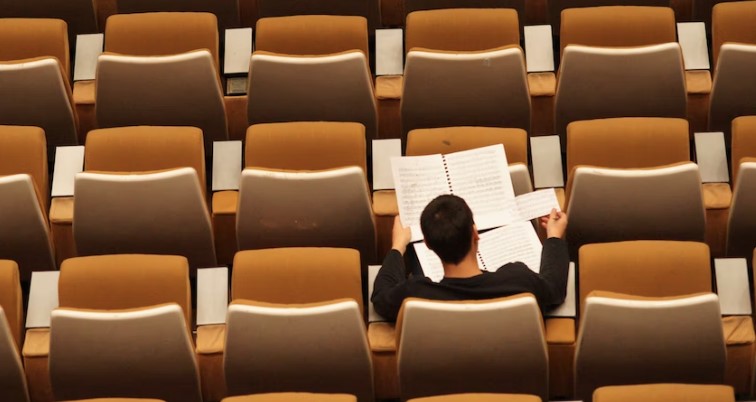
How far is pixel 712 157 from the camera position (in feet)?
3.71

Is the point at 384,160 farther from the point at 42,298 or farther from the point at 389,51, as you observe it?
the point at 42,298

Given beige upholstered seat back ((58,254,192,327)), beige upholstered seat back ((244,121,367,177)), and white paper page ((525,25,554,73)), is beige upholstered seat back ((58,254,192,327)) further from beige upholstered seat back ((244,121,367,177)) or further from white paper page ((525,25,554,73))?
white paper page ((525,25,554,73))

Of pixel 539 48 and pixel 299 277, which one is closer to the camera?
pixel 299 277

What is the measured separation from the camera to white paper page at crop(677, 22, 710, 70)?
1.24m

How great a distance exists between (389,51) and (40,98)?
331 millimetres

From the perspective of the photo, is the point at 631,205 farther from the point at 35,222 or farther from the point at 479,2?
the point at 35,222

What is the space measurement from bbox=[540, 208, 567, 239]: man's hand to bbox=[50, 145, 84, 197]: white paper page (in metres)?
0.40

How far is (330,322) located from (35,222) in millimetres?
299

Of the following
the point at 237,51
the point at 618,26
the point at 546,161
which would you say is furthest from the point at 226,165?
the point at 618,26

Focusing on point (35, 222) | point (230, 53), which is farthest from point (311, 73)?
point (35, 222)

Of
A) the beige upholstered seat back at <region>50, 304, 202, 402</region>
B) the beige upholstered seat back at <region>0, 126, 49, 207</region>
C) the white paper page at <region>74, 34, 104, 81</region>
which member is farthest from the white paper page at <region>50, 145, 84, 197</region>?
the beige upholstered seat back at <region>50, 304, 202, 402</region>

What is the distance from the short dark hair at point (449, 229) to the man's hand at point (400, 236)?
2.6 inches

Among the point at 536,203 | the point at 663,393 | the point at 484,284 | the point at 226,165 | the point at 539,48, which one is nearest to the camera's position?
the point at 663,393

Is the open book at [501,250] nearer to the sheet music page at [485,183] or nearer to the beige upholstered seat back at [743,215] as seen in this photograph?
the sheet music page at [485,183]
